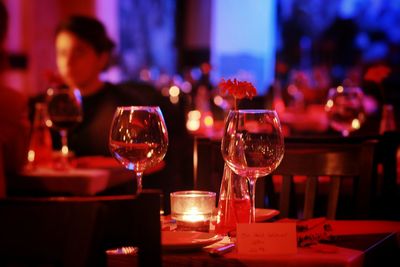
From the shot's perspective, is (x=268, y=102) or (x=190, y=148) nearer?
(x=190, y=148)

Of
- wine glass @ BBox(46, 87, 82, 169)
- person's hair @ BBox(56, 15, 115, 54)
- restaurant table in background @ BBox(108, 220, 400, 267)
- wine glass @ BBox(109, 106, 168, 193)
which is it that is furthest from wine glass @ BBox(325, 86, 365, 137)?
wine glass @ BBox(109, 106, 168, 193)

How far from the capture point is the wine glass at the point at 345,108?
289 centimetres

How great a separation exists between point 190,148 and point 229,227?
2.36 meters

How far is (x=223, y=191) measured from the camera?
4.82 feet

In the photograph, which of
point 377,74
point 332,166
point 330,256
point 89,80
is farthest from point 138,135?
point 89,80

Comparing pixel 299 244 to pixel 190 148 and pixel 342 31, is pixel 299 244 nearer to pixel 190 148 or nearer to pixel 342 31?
pixel 190 148

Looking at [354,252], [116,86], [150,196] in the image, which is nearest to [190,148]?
[116,86]

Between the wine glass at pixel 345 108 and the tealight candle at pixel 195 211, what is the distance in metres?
1.53

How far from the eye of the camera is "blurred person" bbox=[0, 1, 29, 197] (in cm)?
263

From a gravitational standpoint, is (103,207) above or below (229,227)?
above

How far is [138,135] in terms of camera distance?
4.51ft

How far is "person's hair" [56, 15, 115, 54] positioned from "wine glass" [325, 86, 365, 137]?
1.09 m

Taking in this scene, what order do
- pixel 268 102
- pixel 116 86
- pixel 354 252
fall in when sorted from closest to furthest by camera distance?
pixel 354 252 < pixel 116 86 < pixel 268 102

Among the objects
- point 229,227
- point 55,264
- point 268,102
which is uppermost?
point 55,264
